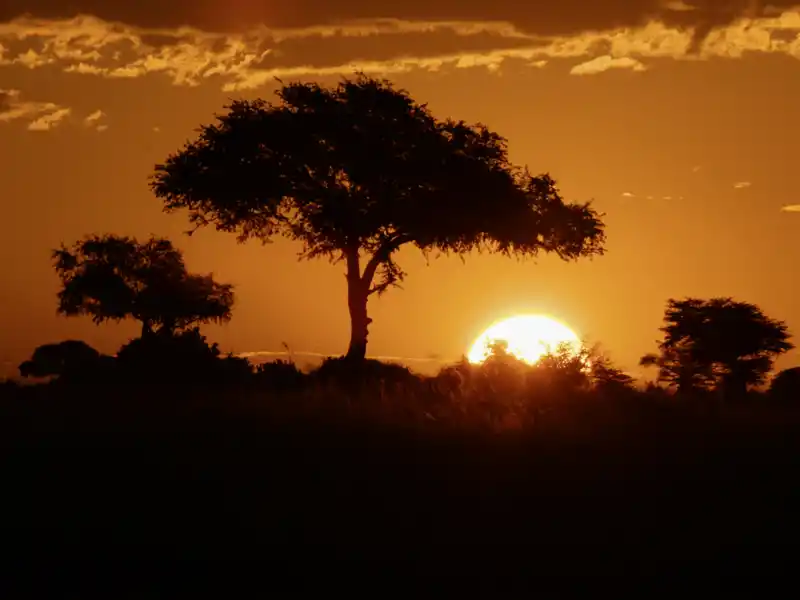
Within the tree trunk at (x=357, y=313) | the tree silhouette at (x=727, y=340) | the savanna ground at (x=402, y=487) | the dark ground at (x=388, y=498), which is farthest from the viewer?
the tree silhouette at (x=727, y=340)

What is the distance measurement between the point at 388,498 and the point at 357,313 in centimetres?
3018

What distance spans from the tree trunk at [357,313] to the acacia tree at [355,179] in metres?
0.75

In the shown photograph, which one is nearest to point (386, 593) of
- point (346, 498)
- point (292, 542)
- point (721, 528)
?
point (292, 542)

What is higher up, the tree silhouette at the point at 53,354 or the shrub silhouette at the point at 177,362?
the tree silhouette at the point at 53,354

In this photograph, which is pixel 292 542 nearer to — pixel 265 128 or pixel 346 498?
pixel 346 498

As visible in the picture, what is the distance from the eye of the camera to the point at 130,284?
235 feet

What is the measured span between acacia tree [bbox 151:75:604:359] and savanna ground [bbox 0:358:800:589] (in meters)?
26.1

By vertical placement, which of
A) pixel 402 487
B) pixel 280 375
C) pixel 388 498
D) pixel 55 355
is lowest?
pixel 388 498

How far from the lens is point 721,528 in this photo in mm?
12641

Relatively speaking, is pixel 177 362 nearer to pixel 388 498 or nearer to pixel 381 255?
pixel 381 255

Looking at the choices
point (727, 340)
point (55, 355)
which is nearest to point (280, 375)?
point (55, 355)

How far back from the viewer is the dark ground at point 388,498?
1145 centimetres

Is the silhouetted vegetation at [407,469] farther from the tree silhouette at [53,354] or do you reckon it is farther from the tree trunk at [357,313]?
the tree silhouette at [53,354]

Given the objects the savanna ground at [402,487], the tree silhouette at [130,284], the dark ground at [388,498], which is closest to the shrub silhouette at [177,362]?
the savanna ground at [402,487]
